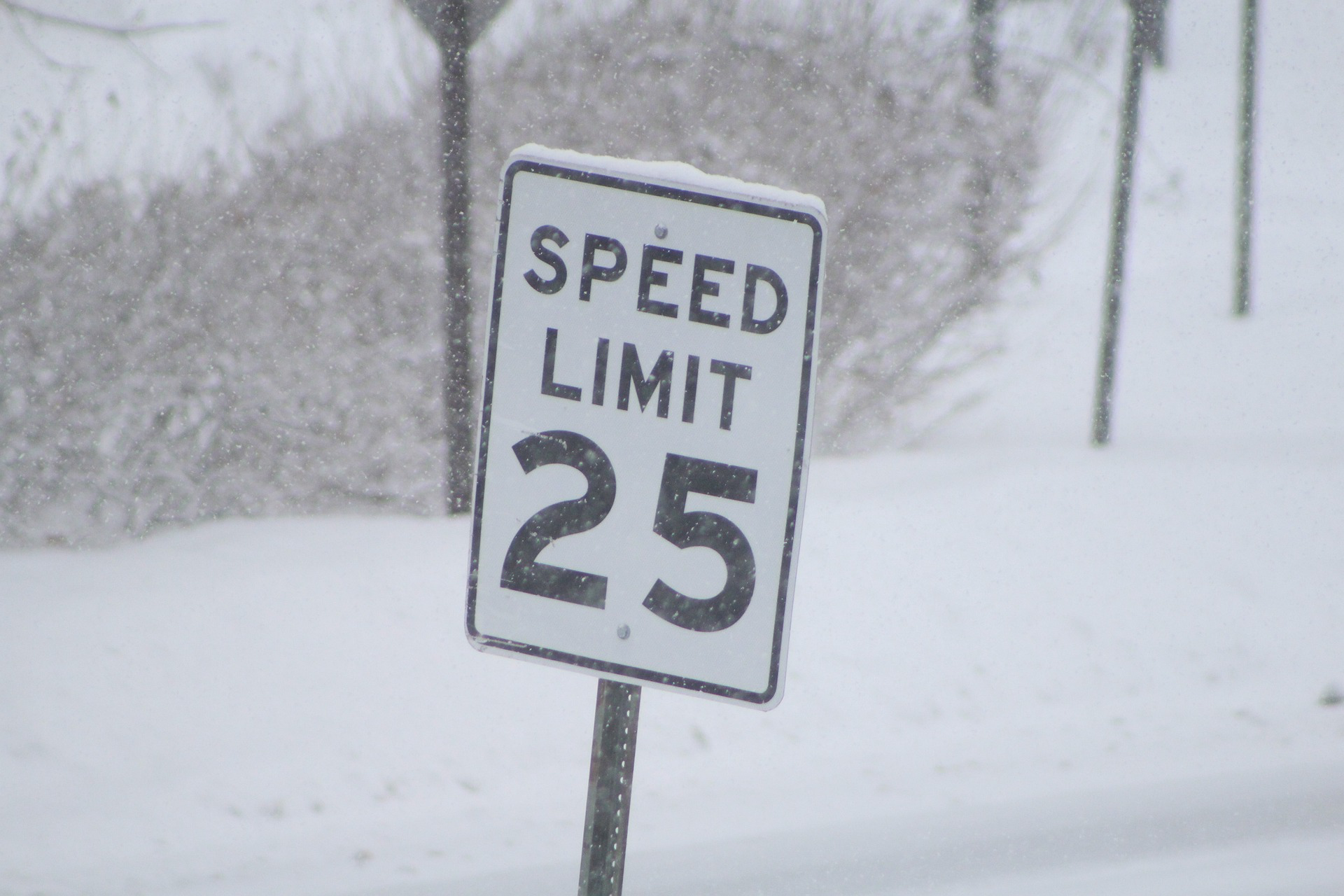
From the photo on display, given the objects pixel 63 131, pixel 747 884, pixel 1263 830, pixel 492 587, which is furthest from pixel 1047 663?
pixel 63 131

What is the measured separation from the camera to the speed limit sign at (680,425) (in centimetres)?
156

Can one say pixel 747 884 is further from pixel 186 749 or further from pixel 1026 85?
pixel 1026 85

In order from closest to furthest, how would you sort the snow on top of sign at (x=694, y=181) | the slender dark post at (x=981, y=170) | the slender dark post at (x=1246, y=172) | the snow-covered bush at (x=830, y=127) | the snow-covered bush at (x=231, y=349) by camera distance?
the snow on top of sign at (x=694, y=181)
the snow-covered bush at (x=231, y=349)
the snow-covered bush at (x=830, y=127)
the slender dark post at (x=981, y=170)
the slender dark post at (x=1246, y=172)

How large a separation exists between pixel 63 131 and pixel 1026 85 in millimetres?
7137

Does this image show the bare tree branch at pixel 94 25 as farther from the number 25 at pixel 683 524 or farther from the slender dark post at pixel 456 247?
the number 25 at pixel 683 524

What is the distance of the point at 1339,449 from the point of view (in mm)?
7305

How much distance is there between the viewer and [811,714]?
167 inches

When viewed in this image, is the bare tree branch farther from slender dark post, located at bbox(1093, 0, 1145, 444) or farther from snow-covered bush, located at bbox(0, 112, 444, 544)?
slender dark post, located at bbox(1093, 0, 1145, 444)

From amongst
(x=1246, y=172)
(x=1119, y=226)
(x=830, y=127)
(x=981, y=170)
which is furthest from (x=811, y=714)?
(x=1246, y=172)

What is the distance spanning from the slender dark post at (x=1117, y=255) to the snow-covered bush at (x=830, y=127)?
4.33 feet

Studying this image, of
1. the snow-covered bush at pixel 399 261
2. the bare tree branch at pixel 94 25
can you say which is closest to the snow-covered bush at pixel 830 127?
the snow-covered bush at pixel 399 261

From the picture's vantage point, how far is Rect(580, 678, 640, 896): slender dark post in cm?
159

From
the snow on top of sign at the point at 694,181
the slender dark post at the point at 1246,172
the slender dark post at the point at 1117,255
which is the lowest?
the snow on top of sign at the point at 694,181

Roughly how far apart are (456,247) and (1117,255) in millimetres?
4384
